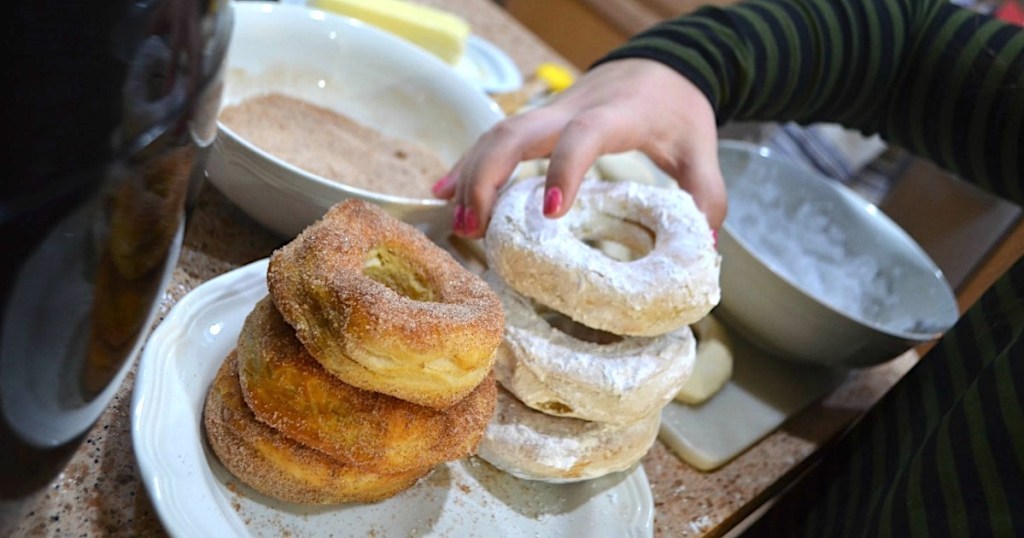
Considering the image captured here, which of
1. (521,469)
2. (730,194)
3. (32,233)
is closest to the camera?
(32,233)

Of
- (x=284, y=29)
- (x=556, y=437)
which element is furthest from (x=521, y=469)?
(x=284, y=29)

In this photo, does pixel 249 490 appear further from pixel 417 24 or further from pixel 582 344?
pixel 417 24

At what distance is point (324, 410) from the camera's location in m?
0.49

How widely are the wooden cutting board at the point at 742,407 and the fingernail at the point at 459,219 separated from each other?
29cm

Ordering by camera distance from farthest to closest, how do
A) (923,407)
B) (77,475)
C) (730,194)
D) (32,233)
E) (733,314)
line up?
(730,194) < (733,314) < (923,407) < (77,475) < (32,233)

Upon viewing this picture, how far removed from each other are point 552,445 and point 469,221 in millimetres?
215

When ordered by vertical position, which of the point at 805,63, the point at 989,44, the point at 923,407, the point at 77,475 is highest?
the point at 989,44

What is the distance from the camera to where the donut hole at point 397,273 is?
555 millimetres

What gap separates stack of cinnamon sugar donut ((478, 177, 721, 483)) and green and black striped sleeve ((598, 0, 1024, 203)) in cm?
31

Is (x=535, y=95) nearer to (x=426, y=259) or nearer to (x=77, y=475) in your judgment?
(x=426, y=259)

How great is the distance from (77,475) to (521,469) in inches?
12.2

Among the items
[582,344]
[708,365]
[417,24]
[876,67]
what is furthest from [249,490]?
[876,67]

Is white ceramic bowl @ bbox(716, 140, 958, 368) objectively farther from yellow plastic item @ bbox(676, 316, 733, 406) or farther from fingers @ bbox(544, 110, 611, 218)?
fingers @ bbox(544, 110, 611, 218)

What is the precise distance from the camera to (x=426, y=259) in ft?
1.83
